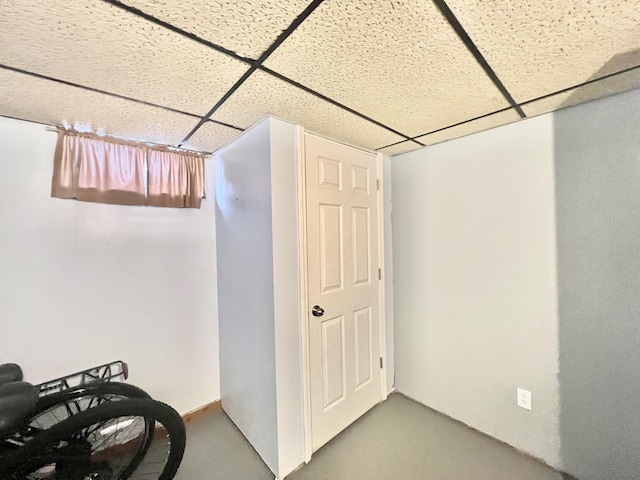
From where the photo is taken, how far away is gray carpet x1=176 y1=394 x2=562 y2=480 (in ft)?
4.91

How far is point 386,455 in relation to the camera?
64.6 inches

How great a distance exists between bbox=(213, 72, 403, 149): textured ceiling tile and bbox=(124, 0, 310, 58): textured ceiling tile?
0.22 m

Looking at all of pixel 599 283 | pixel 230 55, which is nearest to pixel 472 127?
pixel 599 283

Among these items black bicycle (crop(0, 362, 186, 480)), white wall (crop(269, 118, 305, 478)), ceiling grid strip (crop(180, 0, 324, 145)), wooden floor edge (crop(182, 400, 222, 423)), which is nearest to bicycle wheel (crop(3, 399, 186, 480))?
black bicycle (crop(0, 362, 186, 480))

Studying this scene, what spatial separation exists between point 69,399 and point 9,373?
29 cm

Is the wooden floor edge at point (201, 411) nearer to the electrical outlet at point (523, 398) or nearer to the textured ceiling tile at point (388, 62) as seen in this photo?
the electrical outlet at point (523, 398)

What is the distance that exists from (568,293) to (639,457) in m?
0.81

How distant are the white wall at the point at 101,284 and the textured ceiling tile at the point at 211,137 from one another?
329 mm

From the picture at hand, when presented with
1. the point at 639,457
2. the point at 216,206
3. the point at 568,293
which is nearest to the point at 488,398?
the point at 639,457

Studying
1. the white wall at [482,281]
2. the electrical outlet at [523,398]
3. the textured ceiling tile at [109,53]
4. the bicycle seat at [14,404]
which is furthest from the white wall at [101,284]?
the electrical outlet at [523,398]

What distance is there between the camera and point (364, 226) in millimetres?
2053

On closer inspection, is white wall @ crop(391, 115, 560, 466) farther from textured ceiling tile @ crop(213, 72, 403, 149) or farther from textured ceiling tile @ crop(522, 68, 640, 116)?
textured ceiling tile @ crop(213, 72, 403, 149)

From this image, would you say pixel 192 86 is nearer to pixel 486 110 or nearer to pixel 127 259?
pixel 127 259

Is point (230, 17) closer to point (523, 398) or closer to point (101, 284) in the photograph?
point (101, 284)
